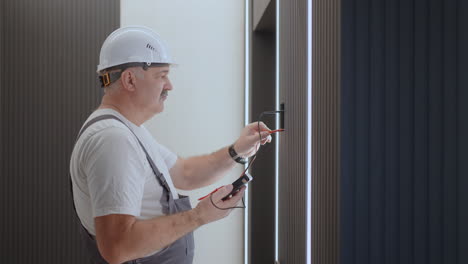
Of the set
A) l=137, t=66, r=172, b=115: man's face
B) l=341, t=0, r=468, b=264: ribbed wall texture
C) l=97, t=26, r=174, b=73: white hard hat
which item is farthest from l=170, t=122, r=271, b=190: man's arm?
l=341, t=0, r=468, b=264: ribbed wall texture

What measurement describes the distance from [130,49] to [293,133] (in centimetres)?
65

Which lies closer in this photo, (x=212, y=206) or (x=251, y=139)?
(x=212, y=206)

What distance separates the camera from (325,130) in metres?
1.10

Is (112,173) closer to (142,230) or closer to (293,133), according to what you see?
(142,230)

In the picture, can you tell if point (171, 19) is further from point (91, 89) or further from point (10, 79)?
point (10, 79)

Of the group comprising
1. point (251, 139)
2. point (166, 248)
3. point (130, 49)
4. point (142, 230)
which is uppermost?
point (130, 49)

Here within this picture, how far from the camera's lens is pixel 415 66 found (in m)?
0.96

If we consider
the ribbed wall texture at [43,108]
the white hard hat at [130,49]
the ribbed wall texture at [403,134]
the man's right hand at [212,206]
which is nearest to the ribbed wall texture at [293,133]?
the man's right hand at [212,206]

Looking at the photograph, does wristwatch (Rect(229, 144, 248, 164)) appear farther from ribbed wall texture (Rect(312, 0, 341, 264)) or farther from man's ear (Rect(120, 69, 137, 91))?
ribbed wall texture (Rect(312, 0, 341, 264))

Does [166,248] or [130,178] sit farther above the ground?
[130,178]

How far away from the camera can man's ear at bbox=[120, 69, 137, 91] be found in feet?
4.81

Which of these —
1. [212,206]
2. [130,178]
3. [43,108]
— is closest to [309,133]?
[212,206]

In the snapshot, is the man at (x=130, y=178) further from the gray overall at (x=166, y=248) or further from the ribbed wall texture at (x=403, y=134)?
the ribbed wall texture at (x=403, y=134)

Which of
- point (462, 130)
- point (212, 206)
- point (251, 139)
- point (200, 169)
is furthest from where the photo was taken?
point (200, 169)
